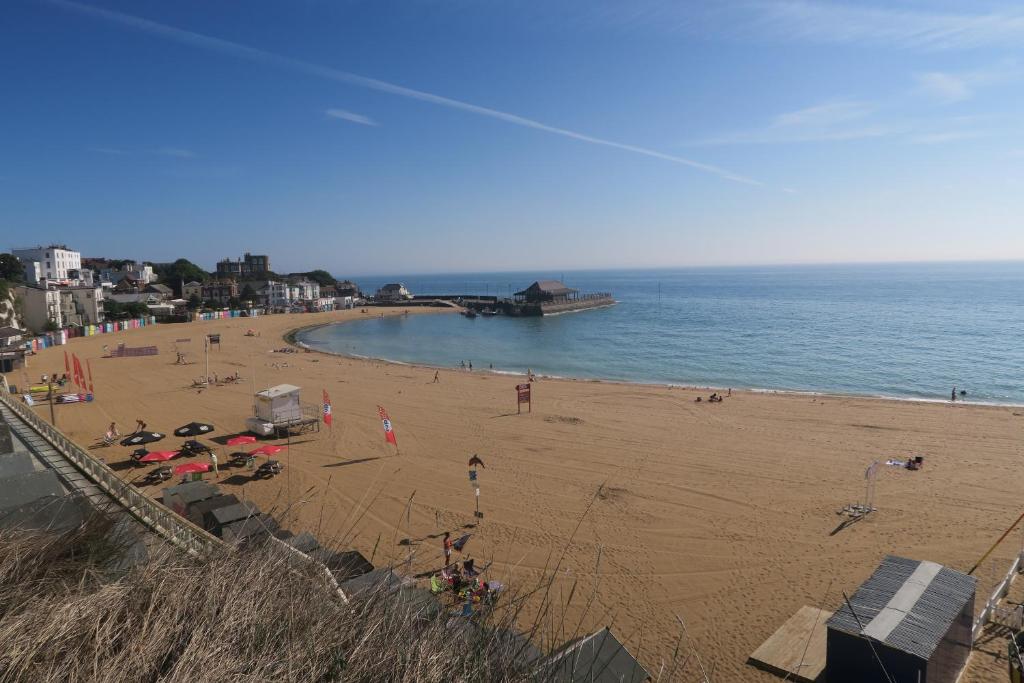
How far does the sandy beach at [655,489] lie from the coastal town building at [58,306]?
119 feet

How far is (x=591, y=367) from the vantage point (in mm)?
41875

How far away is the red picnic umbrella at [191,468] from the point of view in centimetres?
1512

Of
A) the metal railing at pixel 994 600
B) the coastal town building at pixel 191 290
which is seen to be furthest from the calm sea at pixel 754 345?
the coastal town building at pixel 191 290

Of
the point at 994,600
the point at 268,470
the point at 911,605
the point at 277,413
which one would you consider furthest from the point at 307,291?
the point at 911,605

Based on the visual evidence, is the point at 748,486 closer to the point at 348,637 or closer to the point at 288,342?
the point at 348,637

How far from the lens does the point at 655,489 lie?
15.1 m

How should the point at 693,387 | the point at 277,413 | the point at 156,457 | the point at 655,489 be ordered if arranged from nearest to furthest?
the point at 655,489 < the point at 156,457 < the point at 277,413 < the point at 693,387

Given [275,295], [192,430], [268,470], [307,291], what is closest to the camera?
[268,470]

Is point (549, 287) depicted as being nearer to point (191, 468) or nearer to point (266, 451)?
point (266, 451)

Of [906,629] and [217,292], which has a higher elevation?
[217,292]

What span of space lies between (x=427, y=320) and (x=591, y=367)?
1928 inches

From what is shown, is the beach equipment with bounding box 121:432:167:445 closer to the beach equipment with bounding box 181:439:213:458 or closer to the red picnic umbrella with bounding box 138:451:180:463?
the beach equipment with bounding box 181:439:213:458

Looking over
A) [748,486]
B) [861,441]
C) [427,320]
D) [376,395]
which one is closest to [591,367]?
[376,395]

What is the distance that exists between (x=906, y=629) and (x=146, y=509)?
9730 mm
